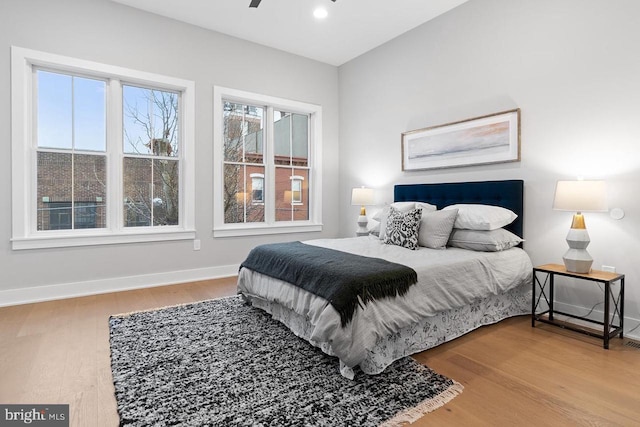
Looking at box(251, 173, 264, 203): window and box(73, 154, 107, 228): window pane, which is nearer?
box(73, 154, 107, 228): window pane

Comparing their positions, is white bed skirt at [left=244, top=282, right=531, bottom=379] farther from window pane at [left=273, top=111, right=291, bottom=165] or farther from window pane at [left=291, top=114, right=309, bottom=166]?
window pane at [left=291, top=114, right=309, bottom=166]

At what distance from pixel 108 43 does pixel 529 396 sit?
460 centimetres

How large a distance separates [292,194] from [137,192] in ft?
6.68

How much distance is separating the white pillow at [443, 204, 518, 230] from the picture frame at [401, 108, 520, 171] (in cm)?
55

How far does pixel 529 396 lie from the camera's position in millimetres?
1724

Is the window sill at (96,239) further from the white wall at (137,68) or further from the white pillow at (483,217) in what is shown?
the white pillow at (483,217)

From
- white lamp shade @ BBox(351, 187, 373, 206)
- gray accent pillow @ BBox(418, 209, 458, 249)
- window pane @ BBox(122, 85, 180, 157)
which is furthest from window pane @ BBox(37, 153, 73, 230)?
gray accent pillow @ BBox(418, 209, 458, 249)

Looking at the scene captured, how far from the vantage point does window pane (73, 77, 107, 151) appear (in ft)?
11.5

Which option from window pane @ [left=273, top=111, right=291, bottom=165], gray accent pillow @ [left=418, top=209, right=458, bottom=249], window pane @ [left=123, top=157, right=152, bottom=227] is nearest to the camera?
gray accent pillow @ [left=418, top=209, right=458, bottom=249]

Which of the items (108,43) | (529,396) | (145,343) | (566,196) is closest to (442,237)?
(566,196)

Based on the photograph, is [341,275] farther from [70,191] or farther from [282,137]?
[282,137]

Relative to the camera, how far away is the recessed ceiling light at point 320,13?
11.8 ft

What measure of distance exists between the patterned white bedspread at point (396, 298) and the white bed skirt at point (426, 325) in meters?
0.02

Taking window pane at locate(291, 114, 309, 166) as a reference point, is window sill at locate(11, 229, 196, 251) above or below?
below
